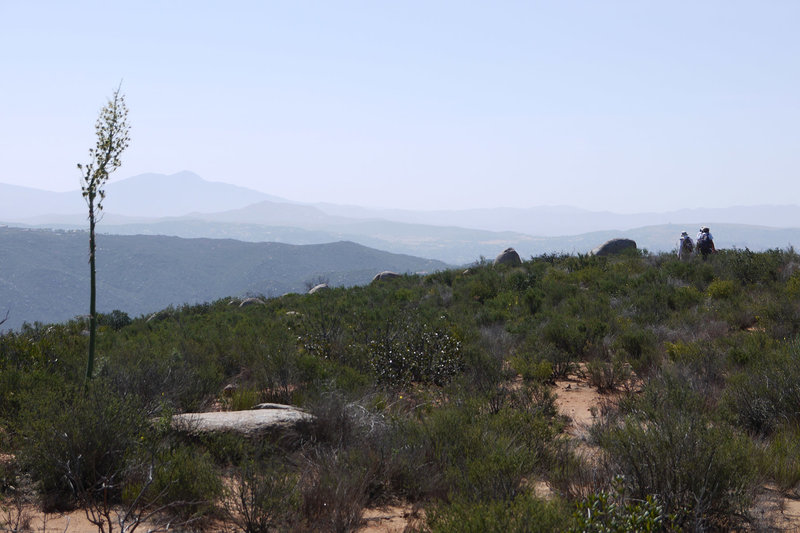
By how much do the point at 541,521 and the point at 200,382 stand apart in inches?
219

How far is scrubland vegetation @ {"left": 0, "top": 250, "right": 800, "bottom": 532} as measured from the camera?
376 centimetres

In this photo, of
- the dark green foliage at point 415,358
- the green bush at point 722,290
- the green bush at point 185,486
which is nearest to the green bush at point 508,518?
the green bush at point 185,486

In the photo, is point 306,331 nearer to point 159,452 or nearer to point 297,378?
point 297,378

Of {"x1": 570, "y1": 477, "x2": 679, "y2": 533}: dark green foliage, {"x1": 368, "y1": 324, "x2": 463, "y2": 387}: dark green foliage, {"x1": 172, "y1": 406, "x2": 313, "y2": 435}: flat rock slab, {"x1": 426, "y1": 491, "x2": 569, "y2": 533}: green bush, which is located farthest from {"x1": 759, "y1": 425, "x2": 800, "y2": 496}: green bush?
{"x1": 368, "y1": 324, "x2": 463, "y2": 387}: dark green foliage

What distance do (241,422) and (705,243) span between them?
1795cm

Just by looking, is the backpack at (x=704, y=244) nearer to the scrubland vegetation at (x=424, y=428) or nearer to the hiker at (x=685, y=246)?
the hiker at (x=685, y=246)

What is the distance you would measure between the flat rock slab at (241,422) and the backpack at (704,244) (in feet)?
56.0

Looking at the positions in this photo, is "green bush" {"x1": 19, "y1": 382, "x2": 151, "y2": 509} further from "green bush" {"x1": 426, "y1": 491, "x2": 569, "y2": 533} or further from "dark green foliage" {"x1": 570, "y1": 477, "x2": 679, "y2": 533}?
"dark green foliage" {"x1": 570, "y1": 477, "x2": 679, "y2": 533}

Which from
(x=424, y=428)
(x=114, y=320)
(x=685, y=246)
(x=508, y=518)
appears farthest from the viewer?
(x=114, y=320)

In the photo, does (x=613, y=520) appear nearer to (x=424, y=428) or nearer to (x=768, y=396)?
(x=424, y=428)

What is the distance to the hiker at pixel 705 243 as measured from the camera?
18.2m

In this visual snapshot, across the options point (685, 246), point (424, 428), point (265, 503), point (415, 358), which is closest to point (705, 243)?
point (685, 246)

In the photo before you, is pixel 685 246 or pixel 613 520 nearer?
pixel 613 520

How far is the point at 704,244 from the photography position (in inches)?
720
